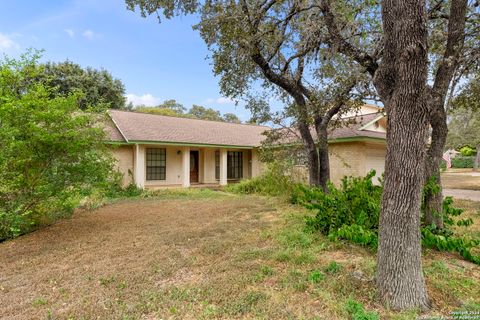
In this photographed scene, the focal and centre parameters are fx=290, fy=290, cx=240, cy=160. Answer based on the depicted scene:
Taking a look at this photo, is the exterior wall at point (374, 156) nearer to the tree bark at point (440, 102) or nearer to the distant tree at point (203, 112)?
the tree bark at point (440, 102)

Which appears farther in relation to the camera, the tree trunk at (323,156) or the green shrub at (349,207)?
the tree trunk at (323,156)

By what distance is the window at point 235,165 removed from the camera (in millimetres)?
18703

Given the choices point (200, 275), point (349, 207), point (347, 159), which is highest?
point (347, 159)

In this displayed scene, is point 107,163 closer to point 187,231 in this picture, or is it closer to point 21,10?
point 187,231

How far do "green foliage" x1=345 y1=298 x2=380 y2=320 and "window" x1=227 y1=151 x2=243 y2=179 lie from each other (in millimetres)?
15540

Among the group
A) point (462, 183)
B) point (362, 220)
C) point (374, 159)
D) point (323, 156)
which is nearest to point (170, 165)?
point (323, 156)

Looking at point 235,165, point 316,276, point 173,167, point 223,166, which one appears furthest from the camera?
point 235,165

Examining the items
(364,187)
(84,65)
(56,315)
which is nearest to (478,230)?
(364,187)

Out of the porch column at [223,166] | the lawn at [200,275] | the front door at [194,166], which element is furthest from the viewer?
the front door at [194,166]

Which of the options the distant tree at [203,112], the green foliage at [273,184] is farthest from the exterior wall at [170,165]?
the distant tree at [203,112]

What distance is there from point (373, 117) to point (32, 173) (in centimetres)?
1443

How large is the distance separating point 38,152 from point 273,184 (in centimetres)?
882

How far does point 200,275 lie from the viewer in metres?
4.19

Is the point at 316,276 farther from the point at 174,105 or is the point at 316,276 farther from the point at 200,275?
the point at 174,105
